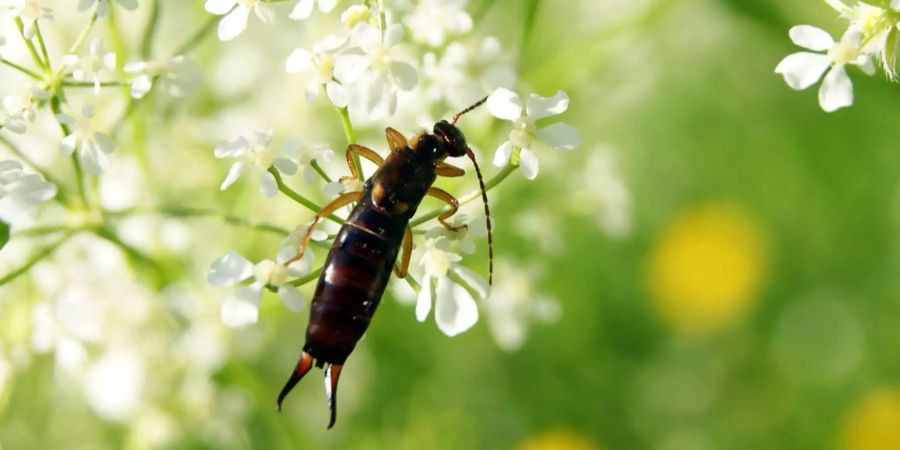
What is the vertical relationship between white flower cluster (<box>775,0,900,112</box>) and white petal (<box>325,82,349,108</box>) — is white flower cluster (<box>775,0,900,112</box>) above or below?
above

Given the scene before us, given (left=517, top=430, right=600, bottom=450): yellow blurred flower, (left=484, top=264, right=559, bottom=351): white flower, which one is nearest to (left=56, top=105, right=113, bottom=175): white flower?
(left=484, top=264, right=559, bottom=351): white flower

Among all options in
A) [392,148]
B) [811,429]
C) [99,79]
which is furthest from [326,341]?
[811,429]

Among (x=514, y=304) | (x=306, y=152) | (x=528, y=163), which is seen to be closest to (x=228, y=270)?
(x=306, y=152)

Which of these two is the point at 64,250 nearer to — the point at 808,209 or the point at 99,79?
the point at 99,79

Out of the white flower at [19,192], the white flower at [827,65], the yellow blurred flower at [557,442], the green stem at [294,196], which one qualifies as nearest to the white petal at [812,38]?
the white flower at [827,65]

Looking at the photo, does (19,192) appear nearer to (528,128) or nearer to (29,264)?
(29,264)

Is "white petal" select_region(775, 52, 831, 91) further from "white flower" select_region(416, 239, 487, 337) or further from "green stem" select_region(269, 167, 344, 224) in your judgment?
"green stem" select_region(269, 167, 344, 224)

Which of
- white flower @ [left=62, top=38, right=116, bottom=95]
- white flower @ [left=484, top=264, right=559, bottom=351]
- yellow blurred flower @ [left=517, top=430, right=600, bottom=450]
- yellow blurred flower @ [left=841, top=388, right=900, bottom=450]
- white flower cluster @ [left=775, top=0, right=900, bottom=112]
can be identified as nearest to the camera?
white flower cluster @ [left=775, top=0, right=900, bottom=112]
